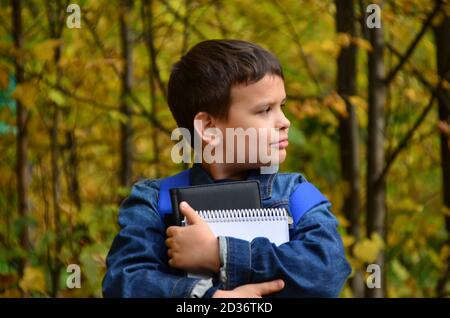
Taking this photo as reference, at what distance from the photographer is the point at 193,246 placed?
164 cm

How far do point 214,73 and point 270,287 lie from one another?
49 cm

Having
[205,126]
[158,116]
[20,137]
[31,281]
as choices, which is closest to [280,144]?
[205,126]

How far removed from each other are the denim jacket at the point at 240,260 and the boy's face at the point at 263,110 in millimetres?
104

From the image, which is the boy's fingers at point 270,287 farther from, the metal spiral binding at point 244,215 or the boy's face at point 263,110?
the boy's face at point 263,110

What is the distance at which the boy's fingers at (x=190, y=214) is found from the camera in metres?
1.65

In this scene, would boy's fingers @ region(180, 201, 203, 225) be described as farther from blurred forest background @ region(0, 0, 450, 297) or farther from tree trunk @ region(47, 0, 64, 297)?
tree trunk @ region(47, 0, 64, 297)

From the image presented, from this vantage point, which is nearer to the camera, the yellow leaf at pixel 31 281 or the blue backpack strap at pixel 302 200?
the blue backpack strap at pixel 302 200

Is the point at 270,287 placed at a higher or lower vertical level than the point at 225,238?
lower

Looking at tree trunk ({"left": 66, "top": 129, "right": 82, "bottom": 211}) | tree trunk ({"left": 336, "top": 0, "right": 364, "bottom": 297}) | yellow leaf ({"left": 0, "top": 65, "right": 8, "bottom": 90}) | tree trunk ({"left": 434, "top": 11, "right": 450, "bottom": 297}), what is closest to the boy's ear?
yellow leaf ({"left": 0, "top": 65, "right": 8, "bottom": 90})

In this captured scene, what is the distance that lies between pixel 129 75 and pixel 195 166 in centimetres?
225

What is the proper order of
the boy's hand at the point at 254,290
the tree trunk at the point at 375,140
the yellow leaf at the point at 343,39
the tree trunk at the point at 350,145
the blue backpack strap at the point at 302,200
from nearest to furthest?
the boy's hand at the point at 254,290, the blue backpack strap at the point at 302,200, the yellow leaf at the point at 343,39, the tree trunk at the point at 375,140, the tree trunk at the point at 350,145

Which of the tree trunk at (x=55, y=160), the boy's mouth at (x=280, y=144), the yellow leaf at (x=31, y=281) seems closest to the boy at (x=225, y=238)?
the boy's mouth at (x=280, y=144)

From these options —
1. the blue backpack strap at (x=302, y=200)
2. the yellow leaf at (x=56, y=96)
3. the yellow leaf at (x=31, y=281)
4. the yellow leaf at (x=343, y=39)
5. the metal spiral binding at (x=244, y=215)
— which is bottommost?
the yellow leaf at (x=31, y=281)

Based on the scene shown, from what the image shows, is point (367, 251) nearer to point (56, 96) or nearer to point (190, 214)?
point (56, 96)
